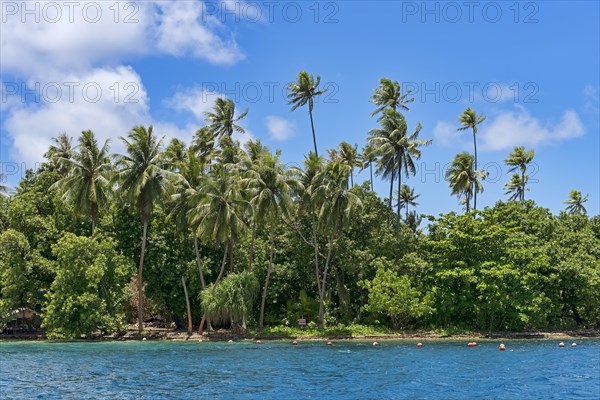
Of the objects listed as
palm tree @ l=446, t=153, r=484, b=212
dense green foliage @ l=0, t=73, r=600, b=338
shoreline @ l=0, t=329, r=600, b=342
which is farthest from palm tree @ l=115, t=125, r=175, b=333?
palm tree @ l=446, t=153, r=484, b=212

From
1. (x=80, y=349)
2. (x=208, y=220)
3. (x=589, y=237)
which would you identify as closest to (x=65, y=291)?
(x=80, y=349)

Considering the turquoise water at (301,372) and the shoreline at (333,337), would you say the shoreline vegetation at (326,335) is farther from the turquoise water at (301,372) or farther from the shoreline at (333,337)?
the turquoise water at (301,372)

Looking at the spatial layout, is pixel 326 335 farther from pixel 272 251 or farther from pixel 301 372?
pixel 301 372

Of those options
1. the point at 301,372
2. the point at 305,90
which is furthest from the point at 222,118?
the point at 301,372

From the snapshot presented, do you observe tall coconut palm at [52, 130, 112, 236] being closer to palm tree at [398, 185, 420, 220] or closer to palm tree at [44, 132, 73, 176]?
palm tree at [44, 132, 73, 176]

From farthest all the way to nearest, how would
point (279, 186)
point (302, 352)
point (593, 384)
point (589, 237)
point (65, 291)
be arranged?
point (589, 237) < point (279, 186) < point (65, 291) < point (302, 352) < point (593, 384)

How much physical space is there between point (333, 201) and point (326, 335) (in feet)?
37.4

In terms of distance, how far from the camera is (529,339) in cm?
4428

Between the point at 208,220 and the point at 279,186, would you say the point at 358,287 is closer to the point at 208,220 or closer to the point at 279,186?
the point at 279,186

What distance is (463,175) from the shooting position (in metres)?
60.7

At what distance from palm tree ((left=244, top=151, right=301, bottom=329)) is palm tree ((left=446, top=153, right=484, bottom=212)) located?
21760 millimetres

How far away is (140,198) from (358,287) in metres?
21.8

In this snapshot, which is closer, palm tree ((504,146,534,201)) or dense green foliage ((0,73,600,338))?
dense green foliage ((0,73,600,338))

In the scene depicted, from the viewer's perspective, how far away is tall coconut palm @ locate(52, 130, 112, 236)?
152ft
